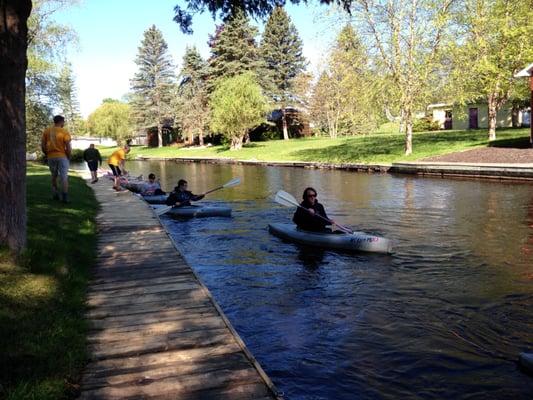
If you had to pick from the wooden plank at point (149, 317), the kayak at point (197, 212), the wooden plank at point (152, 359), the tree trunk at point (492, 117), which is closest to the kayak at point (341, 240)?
the kayak at point (197, 212)

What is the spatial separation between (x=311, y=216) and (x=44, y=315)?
22.0ft

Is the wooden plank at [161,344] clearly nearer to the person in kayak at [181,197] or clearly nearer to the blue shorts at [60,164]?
the blue shorts at [60,164]

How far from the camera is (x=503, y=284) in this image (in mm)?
7461

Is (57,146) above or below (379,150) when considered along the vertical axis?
above

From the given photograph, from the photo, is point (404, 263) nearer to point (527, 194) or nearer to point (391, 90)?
point (527, 194)

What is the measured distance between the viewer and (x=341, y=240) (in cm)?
963

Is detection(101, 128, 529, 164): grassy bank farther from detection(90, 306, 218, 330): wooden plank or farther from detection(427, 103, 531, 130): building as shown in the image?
detection(90, 306, 218, 330): wooden plank

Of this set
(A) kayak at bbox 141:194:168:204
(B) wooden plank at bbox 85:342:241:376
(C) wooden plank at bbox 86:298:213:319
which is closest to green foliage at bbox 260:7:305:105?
(A) kayak at bbox 141:194:168:204

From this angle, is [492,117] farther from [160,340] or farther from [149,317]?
[160,340]

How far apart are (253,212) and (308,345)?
32.2 feet

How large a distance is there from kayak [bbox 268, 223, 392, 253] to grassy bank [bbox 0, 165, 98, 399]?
4254mm

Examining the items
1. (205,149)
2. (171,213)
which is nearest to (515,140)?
(171,213)

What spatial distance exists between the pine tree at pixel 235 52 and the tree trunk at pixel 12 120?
165ft

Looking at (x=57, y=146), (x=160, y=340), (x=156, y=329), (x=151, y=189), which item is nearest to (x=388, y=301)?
(x=156, y=329)
